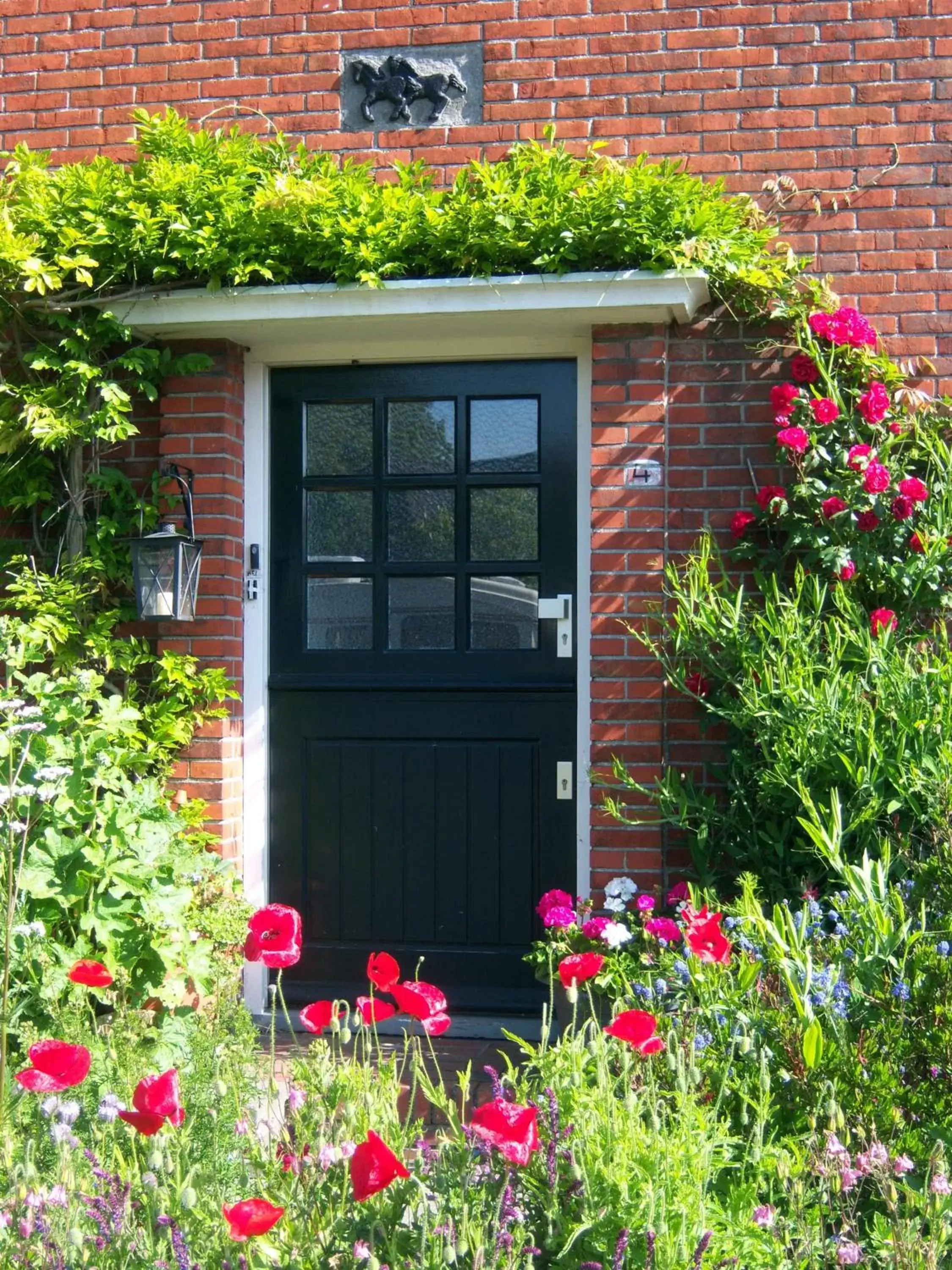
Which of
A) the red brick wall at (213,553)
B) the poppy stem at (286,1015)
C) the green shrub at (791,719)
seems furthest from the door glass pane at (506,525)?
the poppy stem at (286,1015)

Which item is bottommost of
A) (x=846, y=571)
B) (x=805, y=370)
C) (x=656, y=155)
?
(x=846, y=571)

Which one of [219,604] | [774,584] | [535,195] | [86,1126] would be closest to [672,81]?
[535,195]

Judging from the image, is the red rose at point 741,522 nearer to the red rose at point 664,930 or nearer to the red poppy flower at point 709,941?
the red rose at point 664,930

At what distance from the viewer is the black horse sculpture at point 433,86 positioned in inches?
176

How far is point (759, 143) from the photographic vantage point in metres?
4.30

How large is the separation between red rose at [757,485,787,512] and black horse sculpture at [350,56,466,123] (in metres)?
1.84

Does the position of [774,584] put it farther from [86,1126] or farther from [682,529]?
[86,1126]

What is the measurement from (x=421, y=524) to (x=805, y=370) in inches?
57.2

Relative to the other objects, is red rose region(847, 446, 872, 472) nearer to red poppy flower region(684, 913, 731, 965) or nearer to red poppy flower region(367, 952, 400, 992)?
red poppy flower region(684, 913, 731, 965)

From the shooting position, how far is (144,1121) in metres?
1.69

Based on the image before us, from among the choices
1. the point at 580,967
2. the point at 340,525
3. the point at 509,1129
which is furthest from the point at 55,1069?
the point at 340,525

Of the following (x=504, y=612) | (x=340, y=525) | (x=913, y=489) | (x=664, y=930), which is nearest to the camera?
(x=664, y=930)

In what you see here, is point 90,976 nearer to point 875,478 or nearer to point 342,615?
point 342,615

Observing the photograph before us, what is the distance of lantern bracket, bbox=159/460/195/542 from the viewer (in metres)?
4.30
